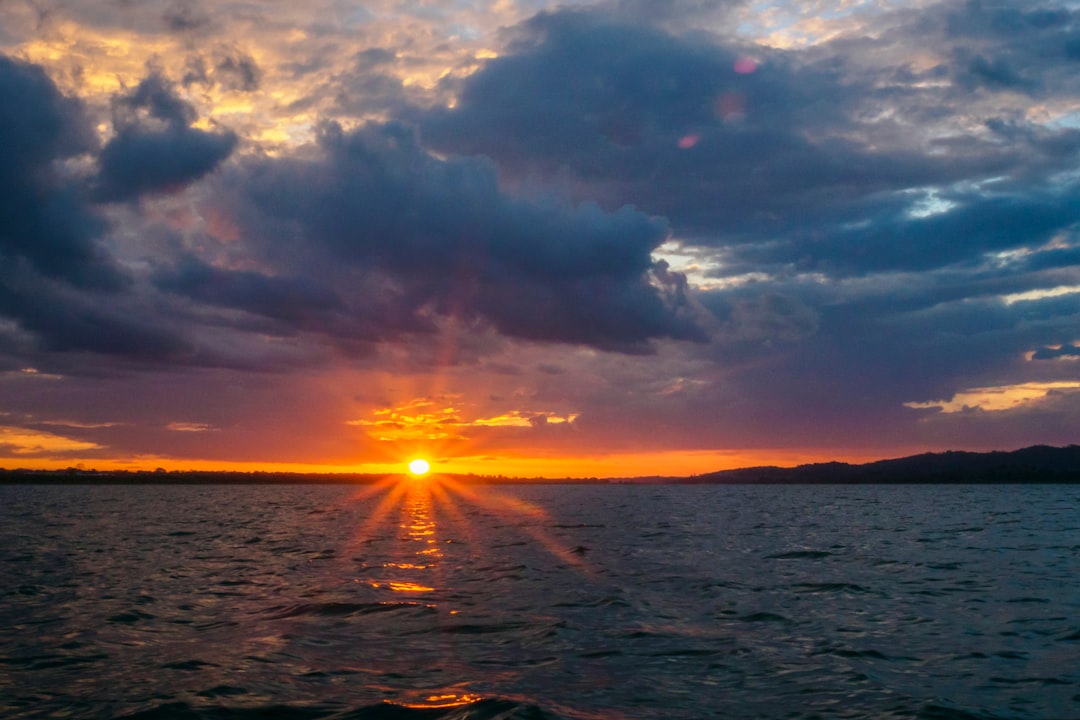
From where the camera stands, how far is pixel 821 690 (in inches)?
628

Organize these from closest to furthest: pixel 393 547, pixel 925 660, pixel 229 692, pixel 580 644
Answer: pixel 229 692, pixel 925 660, pixel 580 644, pixel 393 547

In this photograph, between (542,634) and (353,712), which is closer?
(353,712)

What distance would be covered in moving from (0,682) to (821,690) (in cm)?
1683

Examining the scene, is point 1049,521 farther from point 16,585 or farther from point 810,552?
point 16,585

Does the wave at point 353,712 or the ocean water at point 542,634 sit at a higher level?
the wave at point 353,712

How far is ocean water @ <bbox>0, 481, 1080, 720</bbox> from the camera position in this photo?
49.9 feet

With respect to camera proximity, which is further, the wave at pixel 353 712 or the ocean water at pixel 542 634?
the ocean water at pixel 542 634

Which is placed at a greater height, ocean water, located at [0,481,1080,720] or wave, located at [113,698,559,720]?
wave, located at [113,698,559,720]

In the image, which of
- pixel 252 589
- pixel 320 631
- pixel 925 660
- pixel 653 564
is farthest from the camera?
pixel 653 564

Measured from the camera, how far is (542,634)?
850 inches

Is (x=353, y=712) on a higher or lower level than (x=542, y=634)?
higher

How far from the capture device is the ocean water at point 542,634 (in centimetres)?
1521

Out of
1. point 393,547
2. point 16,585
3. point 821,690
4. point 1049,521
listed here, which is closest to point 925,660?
point 821,690

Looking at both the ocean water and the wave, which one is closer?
the wave
